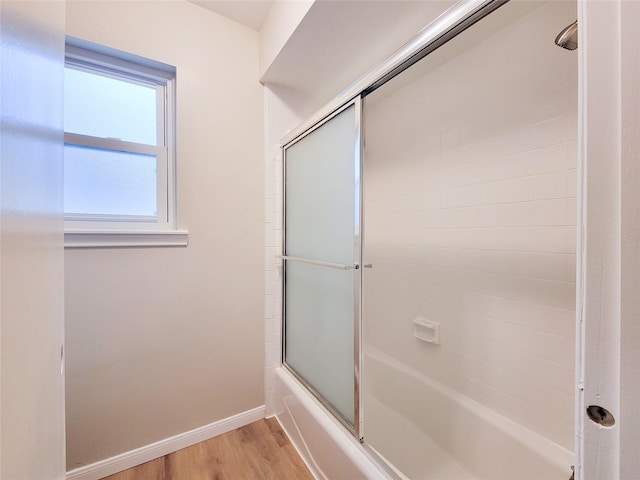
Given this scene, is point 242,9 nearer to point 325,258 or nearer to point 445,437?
point 325,258

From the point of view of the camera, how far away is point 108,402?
1.28 m

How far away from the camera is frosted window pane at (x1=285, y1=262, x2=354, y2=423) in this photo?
1.23 meters

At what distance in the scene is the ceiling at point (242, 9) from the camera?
145 centimetres

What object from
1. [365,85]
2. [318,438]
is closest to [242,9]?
[365,85]

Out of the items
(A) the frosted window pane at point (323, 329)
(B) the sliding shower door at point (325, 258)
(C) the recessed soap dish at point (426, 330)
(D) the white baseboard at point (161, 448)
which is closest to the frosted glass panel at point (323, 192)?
(B) the sliding shower door at point (325, 258)

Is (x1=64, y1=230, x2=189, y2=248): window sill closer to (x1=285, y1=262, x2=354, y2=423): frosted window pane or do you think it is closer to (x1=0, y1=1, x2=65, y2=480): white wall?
(x1=285, y1=262, x2=354, y2=423): frosted window pane

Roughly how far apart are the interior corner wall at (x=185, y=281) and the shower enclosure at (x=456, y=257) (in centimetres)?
29

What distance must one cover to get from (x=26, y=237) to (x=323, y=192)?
1.14 meters

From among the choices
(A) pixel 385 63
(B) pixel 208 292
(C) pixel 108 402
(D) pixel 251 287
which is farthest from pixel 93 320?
(A) pixel 385 63

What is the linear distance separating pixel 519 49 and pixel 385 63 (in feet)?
2.45

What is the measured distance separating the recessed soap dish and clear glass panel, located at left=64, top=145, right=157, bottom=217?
Result: 65.6 inches

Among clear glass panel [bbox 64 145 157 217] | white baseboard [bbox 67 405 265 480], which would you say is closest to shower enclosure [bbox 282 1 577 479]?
white baseboard [bbox 67 405 265 480]

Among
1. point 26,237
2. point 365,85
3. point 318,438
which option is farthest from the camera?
point 318,438

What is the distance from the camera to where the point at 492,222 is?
1.32m
